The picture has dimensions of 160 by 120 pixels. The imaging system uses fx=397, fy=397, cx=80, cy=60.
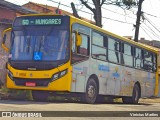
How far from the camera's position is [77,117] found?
10.4m

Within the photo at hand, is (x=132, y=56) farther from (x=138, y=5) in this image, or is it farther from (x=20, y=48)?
(x=138, y=5)

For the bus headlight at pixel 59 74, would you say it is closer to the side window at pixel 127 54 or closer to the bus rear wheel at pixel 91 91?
the bus rear wheel at pixel 91 91

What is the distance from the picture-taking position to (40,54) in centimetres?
1446

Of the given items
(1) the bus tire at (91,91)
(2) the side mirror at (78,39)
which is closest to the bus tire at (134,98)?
(1) the bus tire at (91,91)

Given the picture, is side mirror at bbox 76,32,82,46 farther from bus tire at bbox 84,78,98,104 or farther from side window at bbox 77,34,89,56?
bus tire at bbox 84,78,98,104

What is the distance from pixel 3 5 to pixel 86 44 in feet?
37.5

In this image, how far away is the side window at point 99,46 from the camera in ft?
52.5

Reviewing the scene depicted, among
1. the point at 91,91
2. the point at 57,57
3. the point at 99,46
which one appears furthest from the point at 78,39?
the point at 91,91

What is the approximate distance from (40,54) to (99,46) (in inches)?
119

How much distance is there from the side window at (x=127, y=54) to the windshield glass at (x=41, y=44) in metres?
5.56

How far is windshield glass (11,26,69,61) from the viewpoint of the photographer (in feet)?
46.6

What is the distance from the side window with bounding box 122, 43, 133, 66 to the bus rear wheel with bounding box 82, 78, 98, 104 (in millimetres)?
3483

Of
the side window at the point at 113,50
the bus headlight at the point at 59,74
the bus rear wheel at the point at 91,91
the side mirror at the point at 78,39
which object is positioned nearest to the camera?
the bus headlight at the point at 59,74

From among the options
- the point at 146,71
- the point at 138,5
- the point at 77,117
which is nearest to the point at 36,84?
the point at 77,117
